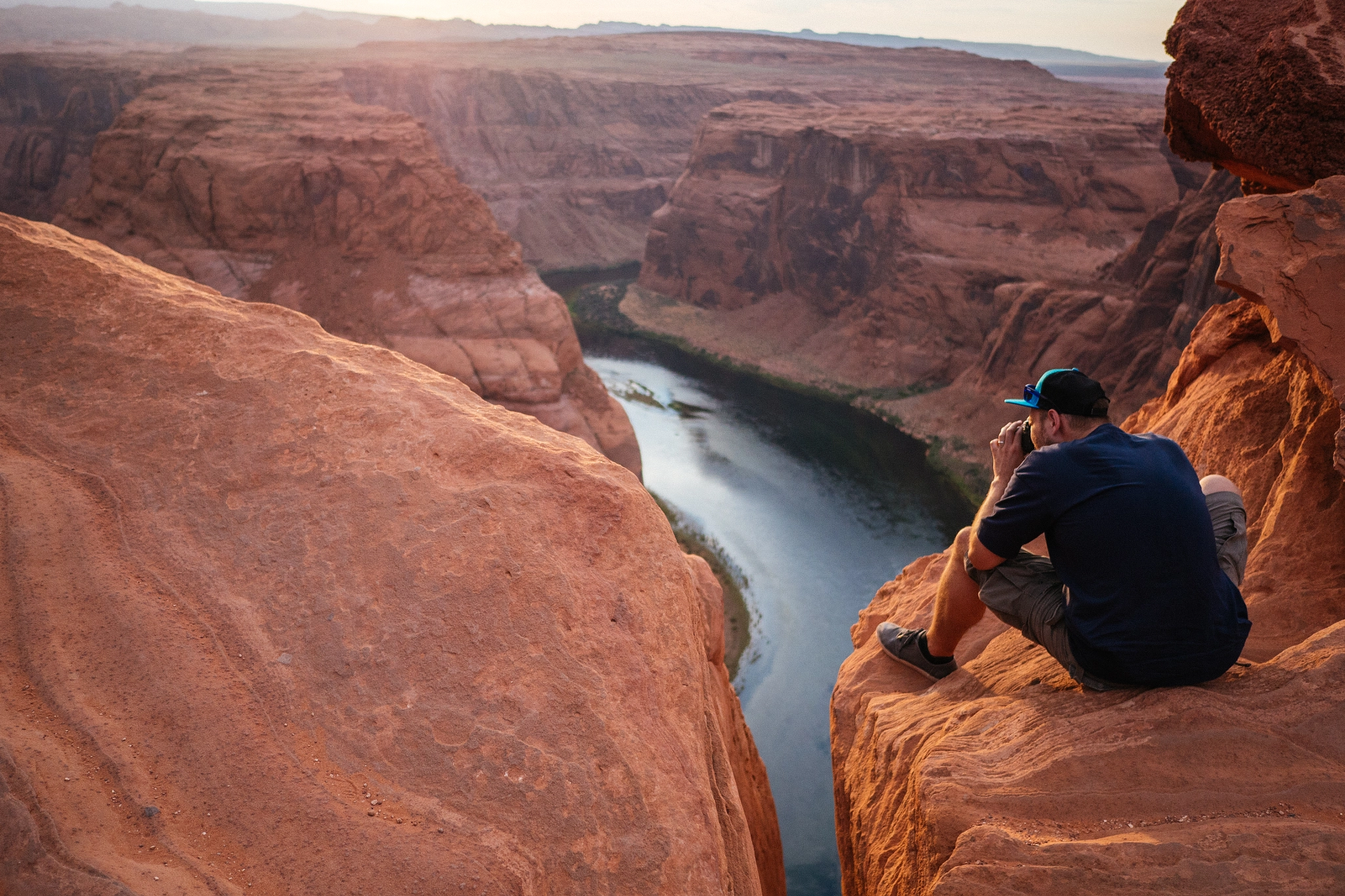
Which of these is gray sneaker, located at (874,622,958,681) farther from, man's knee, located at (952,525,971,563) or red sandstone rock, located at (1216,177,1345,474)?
red sandstone rock, located at (1216,177,1345,474)

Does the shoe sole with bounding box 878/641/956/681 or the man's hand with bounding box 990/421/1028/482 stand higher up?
the man's hand with bounding box 990/421/1028/482

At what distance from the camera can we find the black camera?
4.56m

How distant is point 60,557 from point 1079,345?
30.5m

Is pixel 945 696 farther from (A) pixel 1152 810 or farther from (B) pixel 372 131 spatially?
(B) pixel 372 131

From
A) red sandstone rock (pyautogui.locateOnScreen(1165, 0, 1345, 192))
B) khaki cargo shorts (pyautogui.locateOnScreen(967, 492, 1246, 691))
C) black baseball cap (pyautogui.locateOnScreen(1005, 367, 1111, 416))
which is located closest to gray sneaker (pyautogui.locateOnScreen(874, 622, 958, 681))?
khaki cargo shorts (pyautogui.locateOnScreen(967, 492, 1246, 691))

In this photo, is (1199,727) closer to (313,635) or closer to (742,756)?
(742,756)

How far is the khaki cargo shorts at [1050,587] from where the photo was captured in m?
4.24

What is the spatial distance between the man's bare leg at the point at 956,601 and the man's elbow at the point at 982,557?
0.15 m

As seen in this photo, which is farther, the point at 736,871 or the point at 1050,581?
the point at 1050,581

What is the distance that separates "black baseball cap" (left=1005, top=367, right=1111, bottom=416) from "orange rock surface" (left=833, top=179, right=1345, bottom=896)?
4.37ft

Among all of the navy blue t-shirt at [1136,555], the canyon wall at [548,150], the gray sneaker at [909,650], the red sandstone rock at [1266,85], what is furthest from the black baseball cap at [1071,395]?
the canyon wall at [548,150]

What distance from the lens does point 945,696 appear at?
204 inches

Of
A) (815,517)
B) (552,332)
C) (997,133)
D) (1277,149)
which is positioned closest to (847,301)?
(997,133)

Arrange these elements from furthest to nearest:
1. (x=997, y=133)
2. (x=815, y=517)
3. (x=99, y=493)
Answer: (x=997, y=133)
(x=815, y=517)
(x=99, y=493)
